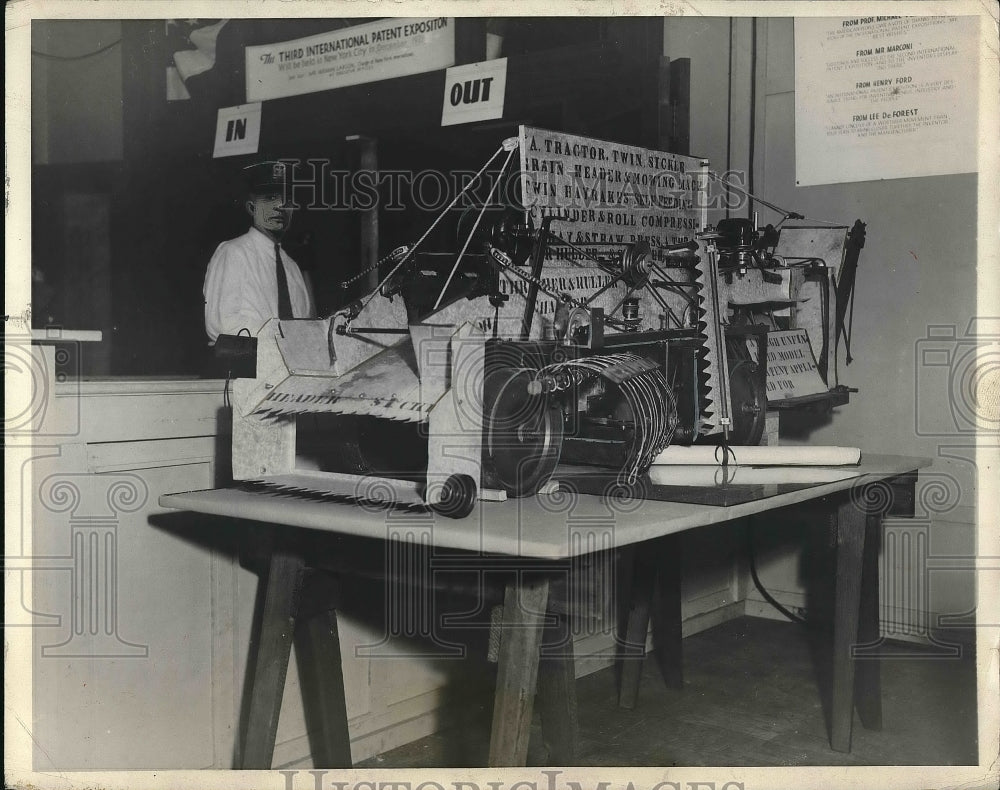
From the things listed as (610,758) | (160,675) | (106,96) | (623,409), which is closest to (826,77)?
(623,409)

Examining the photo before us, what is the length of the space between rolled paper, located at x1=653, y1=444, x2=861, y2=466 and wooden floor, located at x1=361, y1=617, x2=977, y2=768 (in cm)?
96

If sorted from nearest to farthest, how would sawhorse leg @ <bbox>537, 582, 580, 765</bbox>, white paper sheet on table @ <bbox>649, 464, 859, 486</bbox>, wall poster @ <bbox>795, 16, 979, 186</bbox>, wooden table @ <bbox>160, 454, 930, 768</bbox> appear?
wooden table @ <bbox>160, 454, 930, 768</bbox> → sawhorse leg @ <bbox>537, 582, 580, 765</bbox> → white paper sheet on table @ <bbox>649, 464, 859, 486</bbox> → wall poster @ <bbox>795, 16, 979, 186</bbox>

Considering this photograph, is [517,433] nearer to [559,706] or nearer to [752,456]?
[559,706]

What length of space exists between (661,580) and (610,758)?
2.36 feet

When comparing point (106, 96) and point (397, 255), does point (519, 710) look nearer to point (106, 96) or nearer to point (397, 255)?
point (397, 255)

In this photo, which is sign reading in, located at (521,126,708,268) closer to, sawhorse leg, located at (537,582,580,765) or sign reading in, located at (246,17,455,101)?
sawhorse leg, located at (537,582,580,765)

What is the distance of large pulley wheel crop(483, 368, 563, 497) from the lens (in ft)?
6.22

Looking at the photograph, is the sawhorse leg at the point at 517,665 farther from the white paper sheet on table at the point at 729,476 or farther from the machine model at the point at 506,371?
the white paper sheet on table at the point at 729,476

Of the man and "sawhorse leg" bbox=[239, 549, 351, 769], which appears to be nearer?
"sawhorse leg" bbox=[239, 549, 351, 769]

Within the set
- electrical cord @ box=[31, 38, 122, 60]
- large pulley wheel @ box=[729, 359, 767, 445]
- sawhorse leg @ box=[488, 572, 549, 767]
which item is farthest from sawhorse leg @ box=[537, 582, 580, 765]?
electrical cord @ box=[31, 38, 122, 60]

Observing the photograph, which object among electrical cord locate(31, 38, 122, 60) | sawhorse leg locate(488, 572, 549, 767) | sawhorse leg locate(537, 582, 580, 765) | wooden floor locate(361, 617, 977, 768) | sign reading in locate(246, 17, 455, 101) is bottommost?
wooden floor locate(361, 617, 977, 768)

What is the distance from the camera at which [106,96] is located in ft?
17.3

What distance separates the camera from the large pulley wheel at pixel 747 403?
9.17 feet

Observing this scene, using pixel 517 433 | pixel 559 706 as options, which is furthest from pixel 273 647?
pixel 517 433
